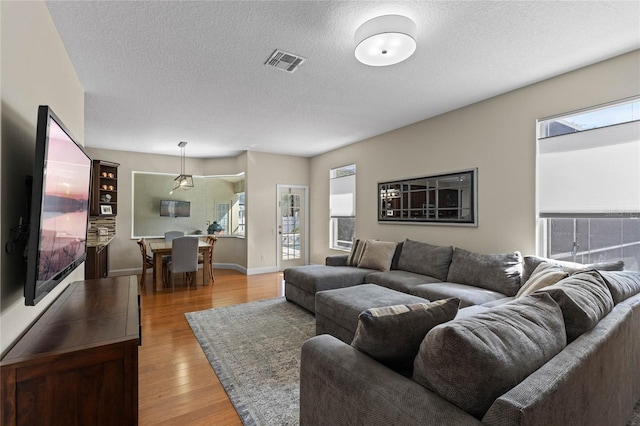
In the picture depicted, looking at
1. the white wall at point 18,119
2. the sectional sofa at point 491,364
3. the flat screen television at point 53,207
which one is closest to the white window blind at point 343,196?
the sectional sofa at point 491,364

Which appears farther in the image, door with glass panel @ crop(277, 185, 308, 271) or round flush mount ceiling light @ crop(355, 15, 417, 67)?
door with glass panel @ crop(277, 185, 308, 271)

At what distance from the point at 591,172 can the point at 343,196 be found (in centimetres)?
397

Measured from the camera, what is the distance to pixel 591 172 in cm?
284

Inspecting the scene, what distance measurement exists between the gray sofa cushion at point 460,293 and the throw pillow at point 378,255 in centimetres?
101

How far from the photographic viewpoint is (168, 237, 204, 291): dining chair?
5.02m

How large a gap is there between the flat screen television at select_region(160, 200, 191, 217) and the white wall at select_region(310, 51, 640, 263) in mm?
5022

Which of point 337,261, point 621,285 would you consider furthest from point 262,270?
point 621,285

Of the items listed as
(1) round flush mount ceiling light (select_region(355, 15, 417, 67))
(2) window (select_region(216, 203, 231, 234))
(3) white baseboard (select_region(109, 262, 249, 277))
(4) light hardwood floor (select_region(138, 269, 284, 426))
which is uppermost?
(1) round flush mount ceiling light (select_region(355, 15, 417, 67))

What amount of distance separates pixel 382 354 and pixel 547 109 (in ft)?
10.6

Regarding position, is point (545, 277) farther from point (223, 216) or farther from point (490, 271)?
point (223, 216)

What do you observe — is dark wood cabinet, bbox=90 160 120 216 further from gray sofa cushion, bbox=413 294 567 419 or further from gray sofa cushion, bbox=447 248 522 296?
gray sofa cushion, bbox=413 294 567 419

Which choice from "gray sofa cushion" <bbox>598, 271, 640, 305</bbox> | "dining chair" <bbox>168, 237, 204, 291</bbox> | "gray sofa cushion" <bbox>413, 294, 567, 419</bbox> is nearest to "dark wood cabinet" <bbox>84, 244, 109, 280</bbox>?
"dining chair" <bbox>168, 237, 204, 291</bbox>

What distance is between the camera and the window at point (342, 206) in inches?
236

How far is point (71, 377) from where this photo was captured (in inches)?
50.4
